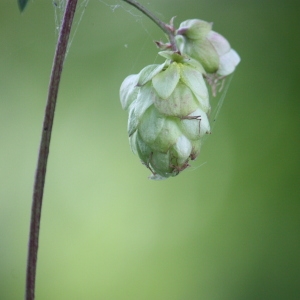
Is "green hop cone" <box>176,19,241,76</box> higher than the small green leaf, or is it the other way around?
the small green leaf

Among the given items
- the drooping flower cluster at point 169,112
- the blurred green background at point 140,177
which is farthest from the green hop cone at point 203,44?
the blurred green background at point 140,177

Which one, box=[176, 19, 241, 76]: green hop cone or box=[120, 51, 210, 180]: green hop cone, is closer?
box=[120, 51, 210, 180]: green hop cone

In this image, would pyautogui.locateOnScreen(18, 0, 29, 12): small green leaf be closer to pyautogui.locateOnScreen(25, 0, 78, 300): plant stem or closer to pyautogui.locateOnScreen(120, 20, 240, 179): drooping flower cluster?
pyautogui.locateOnScreen(25, 0, 78, 300): plant stem

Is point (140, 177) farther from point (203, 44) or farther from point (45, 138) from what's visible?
point (45, 138)

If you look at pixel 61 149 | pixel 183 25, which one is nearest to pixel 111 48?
pixel 61 149

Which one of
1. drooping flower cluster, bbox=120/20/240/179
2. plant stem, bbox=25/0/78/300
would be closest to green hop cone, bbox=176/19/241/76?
drooping flower cluster, bbox=120/20/240/179

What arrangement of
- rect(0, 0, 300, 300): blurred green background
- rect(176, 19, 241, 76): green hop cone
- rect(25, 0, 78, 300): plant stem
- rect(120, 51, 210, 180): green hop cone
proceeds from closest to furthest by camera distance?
rect(25, 0, 78, 300): plant stem → rect(120, 51, 210, 180): green hop cone → rect(176, 19, 241, 76): green hop cone → rect(0, 0, 300, 300): blurred green background

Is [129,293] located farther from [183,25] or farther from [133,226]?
[183,25]

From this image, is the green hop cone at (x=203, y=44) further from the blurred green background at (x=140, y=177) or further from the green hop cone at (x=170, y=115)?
the blurred green background at (x=140, y=177)
